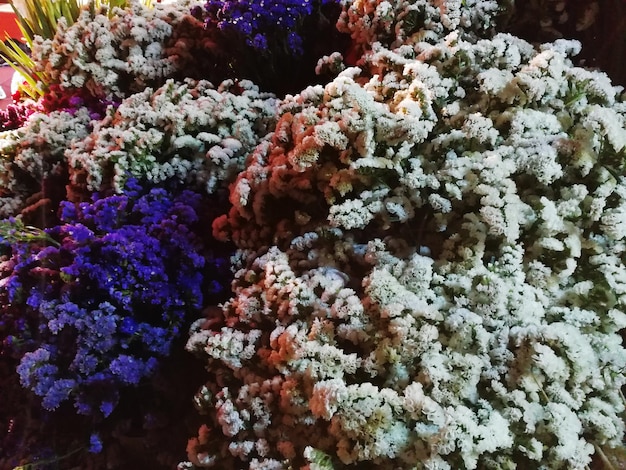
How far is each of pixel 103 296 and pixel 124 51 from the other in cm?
91

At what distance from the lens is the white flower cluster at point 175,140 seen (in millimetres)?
1557

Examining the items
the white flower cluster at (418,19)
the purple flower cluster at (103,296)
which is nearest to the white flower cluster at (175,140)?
the purple flower cluster at (103,296)

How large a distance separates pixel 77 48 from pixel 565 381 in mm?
1714

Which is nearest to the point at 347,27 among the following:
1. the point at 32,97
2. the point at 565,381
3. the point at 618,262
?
the point at 618,262

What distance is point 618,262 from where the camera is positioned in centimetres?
123

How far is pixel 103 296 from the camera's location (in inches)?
56.1

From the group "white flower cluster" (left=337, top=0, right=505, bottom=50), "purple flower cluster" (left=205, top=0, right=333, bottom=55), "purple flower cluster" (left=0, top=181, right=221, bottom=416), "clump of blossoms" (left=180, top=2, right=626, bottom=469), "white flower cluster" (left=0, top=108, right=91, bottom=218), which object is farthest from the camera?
"white flower cluster" (left=0, top=108, right=91, bottom=218)

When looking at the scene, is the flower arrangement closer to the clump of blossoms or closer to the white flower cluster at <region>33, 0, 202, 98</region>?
the clump of blossoms

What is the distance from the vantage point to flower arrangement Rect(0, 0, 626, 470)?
1092mm

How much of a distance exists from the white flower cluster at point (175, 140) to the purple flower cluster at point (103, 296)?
107 millimetres

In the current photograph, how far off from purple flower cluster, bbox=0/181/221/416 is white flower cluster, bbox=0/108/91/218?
13.4 inches

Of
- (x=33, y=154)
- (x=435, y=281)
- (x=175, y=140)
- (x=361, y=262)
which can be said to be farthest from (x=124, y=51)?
(x=435, y=281)

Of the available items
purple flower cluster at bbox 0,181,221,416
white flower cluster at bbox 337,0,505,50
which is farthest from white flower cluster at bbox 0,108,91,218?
white flower cluster at bbox 337,0,505,50

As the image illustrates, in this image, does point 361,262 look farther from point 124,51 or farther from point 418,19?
point 124,51
